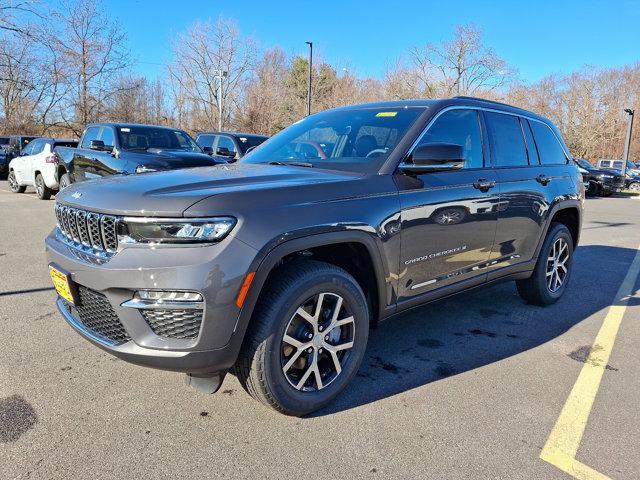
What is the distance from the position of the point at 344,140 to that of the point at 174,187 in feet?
4.89

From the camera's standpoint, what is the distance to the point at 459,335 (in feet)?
13.2

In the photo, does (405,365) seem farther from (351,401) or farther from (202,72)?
(202,72)

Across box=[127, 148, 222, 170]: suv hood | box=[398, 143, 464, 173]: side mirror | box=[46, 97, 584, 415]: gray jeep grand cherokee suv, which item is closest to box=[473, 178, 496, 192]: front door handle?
box=[46, 97, 584, 415]: gray jeep grand cherokee suv

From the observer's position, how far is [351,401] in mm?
2906

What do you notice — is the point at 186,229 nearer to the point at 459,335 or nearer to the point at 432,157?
the point at 432,157

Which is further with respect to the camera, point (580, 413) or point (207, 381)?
point (580, 413)

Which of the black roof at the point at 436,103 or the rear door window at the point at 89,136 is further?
the rear door window at the point at 89,136

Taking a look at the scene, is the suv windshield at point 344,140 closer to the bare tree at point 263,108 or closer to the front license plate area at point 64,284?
the front license plate area at point 64,284

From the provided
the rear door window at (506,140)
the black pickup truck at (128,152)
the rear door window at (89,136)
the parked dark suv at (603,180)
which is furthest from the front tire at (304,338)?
the parked dark suv at (603,180)

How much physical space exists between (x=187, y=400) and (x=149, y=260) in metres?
1.06

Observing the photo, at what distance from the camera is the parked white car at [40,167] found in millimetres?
12086

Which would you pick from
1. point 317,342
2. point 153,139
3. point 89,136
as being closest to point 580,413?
point 317,342

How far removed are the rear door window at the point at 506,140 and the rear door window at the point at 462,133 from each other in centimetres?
20

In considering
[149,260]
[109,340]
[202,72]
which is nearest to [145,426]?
[109,340]
